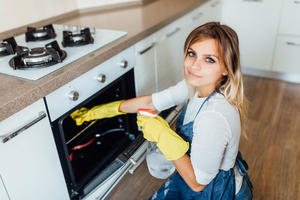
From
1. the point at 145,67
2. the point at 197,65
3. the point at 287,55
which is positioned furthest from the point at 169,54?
the point at 287,55

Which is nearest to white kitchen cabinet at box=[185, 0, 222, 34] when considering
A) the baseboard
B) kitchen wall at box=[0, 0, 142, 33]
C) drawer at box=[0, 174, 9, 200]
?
kitchen wall at box=[0, 0, 142, 33]

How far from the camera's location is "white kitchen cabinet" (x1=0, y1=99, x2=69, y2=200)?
3.10 ft

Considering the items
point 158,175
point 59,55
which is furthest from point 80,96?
point 158,175

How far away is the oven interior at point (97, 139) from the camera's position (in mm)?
1306

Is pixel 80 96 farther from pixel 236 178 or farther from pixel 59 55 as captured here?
pixel 236 178

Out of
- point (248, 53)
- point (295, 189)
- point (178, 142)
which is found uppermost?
point (178, 142)

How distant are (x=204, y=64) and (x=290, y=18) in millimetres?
1845

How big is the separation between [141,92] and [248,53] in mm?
1562

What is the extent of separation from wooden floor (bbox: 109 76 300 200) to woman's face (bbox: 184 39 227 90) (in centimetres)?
48

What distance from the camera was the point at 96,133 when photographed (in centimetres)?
157

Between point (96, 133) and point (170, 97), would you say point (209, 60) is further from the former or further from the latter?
point (96, 133)

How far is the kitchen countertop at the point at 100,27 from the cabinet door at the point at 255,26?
24.9 inches

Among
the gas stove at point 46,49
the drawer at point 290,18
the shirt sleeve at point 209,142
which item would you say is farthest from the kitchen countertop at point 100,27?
the drawer at point 290,18

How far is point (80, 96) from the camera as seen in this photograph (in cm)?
118
